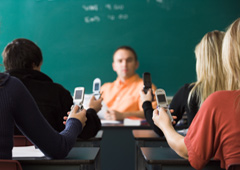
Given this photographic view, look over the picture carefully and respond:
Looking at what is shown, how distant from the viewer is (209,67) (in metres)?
1.89

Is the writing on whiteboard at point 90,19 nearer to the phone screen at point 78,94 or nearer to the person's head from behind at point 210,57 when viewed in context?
the person's head from behind at point 210,57

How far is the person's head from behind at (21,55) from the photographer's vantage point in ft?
5.48

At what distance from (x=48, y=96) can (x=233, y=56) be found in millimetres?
1013

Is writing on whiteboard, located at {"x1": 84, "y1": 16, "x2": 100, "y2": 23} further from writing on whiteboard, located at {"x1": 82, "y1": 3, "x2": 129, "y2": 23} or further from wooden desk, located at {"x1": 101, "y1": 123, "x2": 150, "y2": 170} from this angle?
wooden desk, located at {"x1": 101, "y1": 123, "x2": 150, "y2": 170}

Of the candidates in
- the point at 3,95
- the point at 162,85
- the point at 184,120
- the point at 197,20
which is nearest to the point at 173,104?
the point at 184,120

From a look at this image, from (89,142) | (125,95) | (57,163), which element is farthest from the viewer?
(125,95)

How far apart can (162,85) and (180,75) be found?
31 centimetres

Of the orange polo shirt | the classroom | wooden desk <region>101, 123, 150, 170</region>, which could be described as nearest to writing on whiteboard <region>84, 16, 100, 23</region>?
the classroom

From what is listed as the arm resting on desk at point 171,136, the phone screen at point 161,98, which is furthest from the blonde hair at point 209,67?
the arm resting on desk at point 171,136

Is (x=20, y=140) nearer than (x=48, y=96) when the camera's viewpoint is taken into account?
Yes

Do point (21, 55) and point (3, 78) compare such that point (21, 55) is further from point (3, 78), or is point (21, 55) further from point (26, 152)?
point (3, 78)

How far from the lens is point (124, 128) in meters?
2.68

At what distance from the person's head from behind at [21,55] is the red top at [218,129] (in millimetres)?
1017

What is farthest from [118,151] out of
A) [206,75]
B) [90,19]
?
[90,19]
